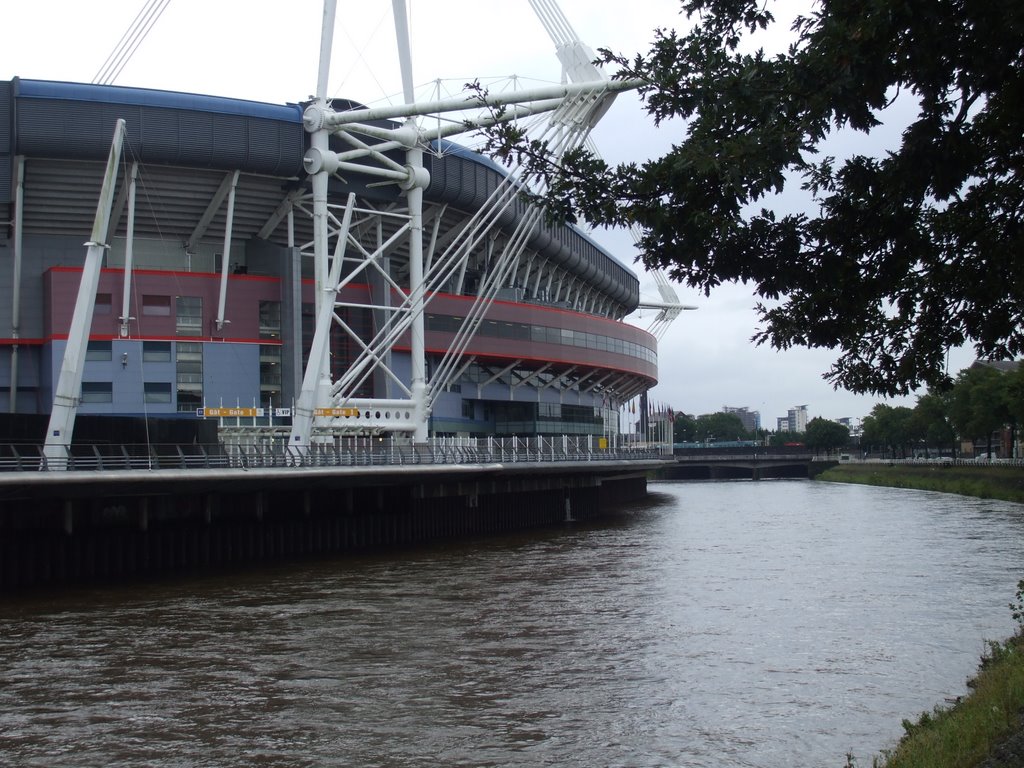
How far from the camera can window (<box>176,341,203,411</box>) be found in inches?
2502

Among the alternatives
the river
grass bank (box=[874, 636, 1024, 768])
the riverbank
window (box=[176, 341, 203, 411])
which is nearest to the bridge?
window (box=[176, 341, 203, 411])

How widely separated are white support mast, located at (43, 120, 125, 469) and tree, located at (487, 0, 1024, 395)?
26.1m

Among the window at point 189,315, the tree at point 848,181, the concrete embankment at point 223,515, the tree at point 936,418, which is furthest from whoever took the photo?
the tree at point 936,418

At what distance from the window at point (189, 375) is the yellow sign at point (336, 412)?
12.9 meters

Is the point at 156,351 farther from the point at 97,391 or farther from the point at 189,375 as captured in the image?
the point at 97,391

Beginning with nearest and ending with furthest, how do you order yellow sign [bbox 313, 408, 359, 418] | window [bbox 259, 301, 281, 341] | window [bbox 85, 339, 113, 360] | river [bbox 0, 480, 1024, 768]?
river [bbox 0, 480, 1024, 768], yellow sign [bbox 313, 408, 359, 418], window [bbox 85, 339, 113, 360], window [bbox 259, 301, 281, 341]

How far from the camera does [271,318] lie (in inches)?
2635

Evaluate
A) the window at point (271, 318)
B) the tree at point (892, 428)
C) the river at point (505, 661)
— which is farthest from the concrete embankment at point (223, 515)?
the tree at point (892, 428)

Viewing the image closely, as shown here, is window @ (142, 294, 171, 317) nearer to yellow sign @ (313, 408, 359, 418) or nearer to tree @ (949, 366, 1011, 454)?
yellow sign @ (313, 408, 359, 418)

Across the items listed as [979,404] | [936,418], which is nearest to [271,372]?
[979,404]

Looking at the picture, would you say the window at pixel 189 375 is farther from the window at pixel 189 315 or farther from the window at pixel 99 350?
the window at pixel 99 350

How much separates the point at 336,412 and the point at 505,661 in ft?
110

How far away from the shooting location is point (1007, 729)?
11.0 meters

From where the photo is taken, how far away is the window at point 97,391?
200 feet
